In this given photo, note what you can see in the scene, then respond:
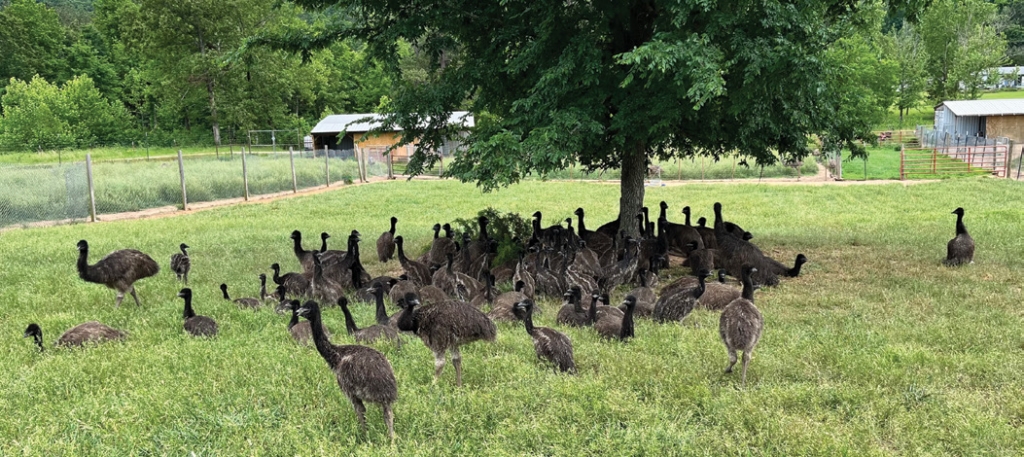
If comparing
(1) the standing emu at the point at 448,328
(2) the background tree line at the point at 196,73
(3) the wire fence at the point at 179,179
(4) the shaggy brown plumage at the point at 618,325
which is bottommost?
(4) the shaggy brown plumage at the point at 618,325

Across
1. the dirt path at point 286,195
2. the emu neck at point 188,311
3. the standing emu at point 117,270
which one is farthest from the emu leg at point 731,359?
the dirt path at point 286,195

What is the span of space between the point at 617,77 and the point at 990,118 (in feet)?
175

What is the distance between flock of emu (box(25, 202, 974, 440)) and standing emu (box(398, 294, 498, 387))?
11 millimetres

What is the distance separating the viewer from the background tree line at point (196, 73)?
51250 mm

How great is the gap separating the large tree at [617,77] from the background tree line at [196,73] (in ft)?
119

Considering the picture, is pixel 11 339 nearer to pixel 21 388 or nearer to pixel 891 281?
pixel 21 388

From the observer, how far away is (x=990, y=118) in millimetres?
48812

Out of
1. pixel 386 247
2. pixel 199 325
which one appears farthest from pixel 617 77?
pixel 199 325

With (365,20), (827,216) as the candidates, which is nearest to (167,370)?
(365,20)

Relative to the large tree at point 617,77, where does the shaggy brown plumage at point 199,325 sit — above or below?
below

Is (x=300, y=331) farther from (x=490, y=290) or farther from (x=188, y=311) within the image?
(x=490, y=290)

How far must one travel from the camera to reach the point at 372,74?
2758 inches

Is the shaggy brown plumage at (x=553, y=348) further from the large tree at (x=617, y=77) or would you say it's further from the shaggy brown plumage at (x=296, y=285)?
the shaggy brown plumage at (x=296, y=285)

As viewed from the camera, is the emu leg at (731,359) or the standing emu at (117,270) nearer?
the emu leg at (731,359)
